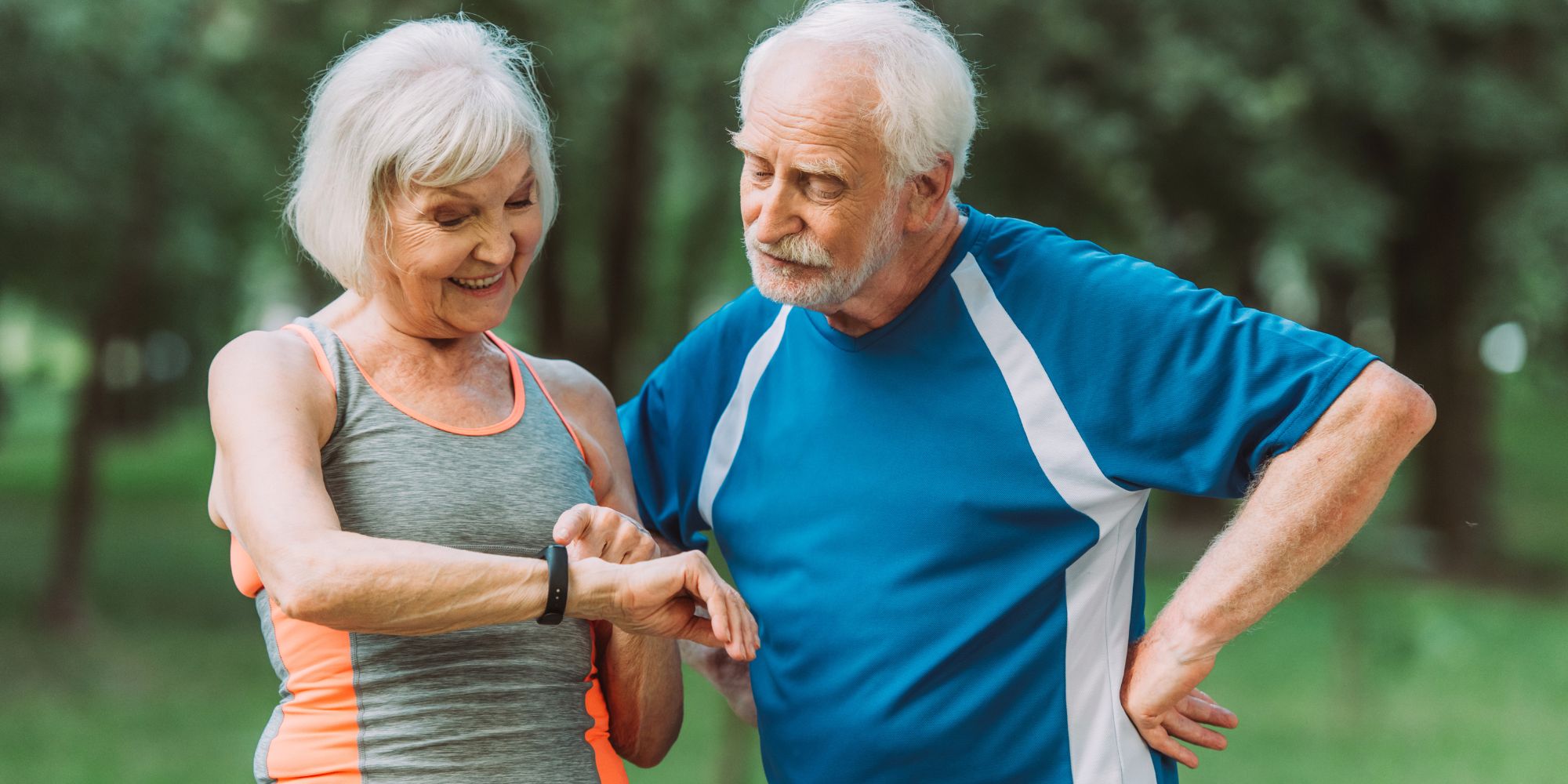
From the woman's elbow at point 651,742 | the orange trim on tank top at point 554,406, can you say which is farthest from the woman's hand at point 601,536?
the woman's elbow at point 651,742

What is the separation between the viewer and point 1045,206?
961 centimetres

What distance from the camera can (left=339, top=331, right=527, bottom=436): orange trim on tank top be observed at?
2.19m

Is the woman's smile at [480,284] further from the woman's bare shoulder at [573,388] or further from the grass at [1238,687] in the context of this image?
the grass at [1238,687]

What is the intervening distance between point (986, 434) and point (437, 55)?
1.12 metres

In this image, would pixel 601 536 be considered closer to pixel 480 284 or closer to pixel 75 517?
pixel 480 284

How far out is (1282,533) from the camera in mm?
2312

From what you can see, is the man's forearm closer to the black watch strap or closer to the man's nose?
the man's nose

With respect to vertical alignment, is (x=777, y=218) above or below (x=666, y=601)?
above

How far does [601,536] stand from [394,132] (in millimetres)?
695

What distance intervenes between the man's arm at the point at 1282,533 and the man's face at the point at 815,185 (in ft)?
2.55

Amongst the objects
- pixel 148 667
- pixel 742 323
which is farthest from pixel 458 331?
pixel 148 667

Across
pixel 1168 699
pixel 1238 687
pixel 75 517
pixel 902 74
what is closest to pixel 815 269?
pixel 902 74

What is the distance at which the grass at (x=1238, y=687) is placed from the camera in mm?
7902

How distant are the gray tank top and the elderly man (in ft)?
1.83
